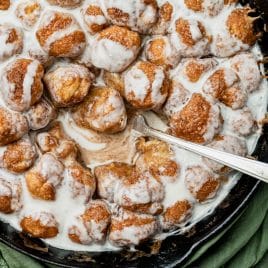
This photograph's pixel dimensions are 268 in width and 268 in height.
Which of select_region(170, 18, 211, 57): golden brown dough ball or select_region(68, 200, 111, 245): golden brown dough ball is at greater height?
select_region(170, 18, 211, 57): golden brown dough ball

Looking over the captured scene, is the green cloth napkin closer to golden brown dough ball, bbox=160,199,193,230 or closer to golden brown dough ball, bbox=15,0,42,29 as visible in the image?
golden brown dough ball, bbox=160,199,193,230

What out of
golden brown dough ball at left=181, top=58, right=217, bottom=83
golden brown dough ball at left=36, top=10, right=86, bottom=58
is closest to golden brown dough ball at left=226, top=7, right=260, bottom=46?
golden brown dough ball at left=181, top=58, right=217, bottom=83

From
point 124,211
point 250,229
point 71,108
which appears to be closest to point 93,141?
point 71,108

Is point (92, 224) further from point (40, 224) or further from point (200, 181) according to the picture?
point (200, 181)

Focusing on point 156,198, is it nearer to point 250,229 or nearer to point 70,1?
point 250,229

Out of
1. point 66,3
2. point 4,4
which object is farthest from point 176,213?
point 4,4
